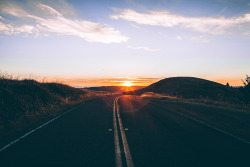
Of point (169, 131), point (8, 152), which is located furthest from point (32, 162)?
point (169, 131)

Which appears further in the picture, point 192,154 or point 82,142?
point 82,142

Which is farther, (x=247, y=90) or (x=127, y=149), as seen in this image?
(x=247, y=90)

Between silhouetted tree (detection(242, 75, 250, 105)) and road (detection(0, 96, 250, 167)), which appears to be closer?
road (detection(0, 96, 250, 167))

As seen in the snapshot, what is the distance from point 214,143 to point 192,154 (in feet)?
4.92

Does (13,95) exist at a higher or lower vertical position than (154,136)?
higher

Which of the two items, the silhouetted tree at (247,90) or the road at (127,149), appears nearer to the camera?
the road at (127,149)

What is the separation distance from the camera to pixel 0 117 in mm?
9164

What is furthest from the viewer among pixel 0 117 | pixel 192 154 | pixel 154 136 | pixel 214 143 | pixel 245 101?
pixel 245 101

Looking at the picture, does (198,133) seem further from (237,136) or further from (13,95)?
(13,95)

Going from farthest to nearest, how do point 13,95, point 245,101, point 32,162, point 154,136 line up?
1. point 245,101
2. point 13,95
3. point 154,136
4. point 32,162

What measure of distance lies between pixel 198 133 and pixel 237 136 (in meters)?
1.41

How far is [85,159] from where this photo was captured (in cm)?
441

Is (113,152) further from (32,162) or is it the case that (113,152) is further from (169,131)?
(169,131)

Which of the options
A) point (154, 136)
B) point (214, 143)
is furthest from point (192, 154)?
point (154, 136)
